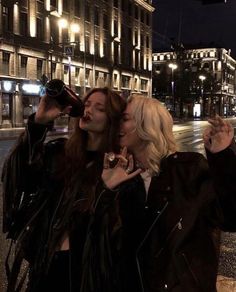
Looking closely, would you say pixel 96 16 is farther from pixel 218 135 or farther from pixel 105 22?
pixel 218 135

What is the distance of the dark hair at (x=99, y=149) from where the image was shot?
236 centimetres

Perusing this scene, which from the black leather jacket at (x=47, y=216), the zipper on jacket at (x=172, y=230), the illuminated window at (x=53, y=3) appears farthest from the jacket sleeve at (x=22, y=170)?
the illuminated window at (x=53, y=3)

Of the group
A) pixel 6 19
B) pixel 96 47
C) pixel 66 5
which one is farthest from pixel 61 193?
pixel 96 47

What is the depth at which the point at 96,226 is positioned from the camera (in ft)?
7.09

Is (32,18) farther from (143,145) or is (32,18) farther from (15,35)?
(143,145)

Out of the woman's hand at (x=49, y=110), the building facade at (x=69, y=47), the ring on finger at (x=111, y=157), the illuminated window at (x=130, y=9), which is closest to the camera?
the ring on finger at (x=111, y=157)

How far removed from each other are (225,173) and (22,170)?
3.22 feet

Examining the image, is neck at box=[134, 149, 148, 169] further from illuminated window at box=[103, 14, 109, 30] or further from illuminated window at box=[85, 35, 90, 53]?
illuminated window at box=[103, 14, 109, 30]

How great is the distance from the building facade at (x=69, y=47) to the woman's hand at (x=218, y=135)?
26.9m

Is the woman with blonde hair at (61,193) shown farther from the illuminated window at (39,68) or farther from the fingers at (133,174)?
the illuminated window at (39,68)

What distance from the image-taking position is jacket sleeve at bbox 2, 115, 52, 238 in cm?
245

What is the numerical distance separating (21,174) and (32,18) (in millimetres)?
43290

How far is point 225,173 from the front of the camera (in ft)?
6.88

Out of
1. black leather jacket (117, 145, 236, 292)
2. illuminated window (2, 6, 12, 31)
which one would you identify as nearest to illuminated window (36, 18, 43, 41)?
illuminated window (2, 6, 12, 31)
